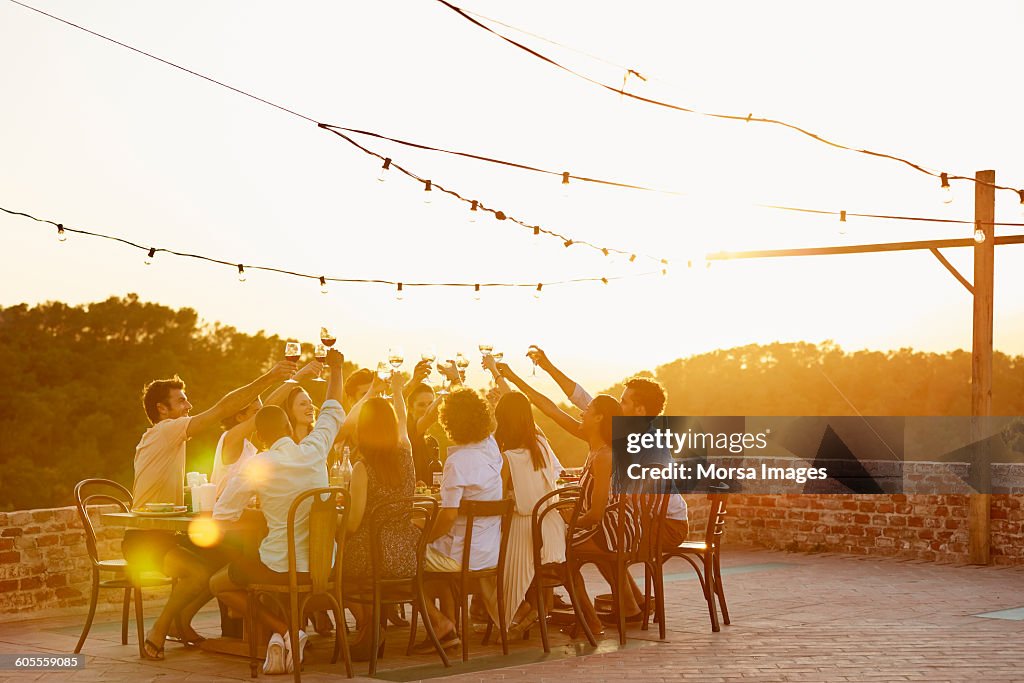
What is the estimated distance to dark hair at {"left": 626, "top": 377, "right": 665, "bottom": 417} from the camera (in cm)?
750

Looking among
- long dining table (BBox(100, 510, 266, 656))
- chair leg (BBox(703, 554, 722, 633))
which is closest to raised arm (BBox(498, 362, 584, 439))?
chair leg (BBox(703, 554, 722, 633))

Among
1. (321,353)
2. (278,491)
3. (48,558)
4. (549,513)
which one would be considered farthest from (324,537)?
(48,558)

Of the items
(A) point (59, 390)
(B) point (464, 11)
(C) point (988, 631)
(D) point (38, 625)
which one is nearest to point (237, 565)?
(D) point (38, 625)

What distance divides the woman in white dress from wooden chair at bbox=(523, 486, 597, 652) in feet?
0.17

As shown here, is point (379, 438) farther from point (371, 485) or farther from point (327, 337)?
point (327, 337)

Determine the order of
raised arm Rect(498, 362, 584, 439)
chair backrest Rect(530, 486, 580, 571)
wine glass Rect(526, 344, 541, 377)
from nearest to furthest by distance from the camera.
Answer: chair backrest Rect(530, 486, 580, 571) → raised arm Rect(498, 362, 584, 439) → wine glass Rect(526, 344, 541, 377)

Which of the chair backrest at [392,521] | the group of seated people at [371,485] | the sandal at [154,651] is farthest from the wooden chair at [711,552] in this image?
the sandal at [154,651]

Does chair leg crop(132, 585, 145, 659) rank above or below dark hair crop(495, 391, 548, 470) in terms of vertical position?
below

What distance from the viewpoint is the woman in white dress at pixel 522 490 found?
22.5 feet

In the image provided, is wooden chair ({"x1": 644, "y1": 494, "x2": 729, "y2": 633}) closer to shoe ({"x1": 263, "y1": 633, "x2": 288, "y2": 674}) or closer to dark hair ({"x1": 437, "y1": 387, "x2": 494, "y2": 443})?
dark hair ({"x1": 437, "y1": 387, "x2": 494, "y2": 443})

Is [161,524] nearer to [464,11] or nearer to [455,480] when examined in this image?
[455,480]

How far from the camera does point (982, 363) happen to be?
1207 cm

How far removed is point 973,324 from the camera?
39.5ft

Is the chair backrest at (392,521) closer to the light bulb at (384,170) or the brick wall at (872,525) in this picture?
the light bulb at (384,170)
